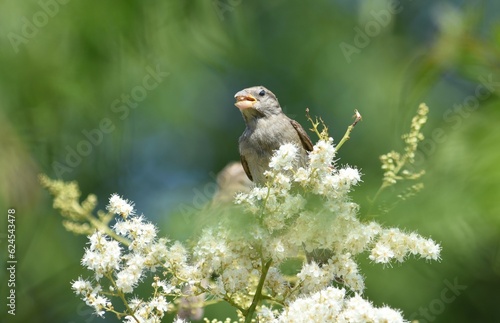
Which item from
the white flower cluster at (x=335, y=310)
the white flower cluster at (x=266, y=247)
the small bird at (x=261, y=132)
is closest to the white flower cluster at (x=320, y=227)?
the white flower cluster at (x=266, y=247)

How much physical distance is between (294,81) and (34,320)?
7.37 ft

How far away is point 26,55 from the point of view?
3.08 m

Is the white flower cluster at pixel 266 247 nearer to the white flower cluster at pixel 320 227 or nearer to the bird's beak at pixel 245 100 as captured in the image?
the white flower cluster at pixel 320 227

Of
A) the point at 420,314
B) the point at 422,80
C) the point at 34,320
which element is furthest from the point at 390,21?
the point at 422,80

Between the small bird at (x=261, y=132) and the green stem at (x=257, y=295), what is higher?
the small bird at (x=261, y=132)

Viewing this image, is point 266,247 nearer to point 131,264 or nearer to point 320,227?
point 320,227

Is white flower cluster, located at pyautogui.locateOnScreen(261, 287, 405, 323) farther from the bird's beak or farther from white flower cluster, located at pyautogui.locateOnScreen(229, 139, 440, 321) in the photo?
the bird's beak

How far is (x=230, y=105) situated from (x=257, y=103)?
95.3 inches

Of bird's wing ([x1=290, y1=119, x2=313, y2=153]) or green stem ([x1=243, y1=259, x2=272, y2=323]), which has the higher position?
bird's wing ([x1=290, y1=119, x2=313, y2=153])

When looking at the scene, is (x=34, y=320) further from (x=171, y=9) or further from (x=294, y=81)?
(x=294, y=81)

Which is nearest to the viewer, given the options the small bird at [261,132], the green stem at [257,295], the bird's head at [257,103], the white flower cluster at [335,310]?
the white flower cluster at [335,310]

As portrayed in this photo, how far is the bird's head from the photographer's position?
10.8 ft

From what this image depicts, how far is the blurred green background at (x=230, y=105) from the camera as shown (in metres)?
1.58

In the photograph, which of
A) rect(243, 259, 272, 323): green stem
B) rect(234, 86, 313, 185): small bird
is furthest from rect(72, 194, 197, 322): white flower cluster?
rect(234, 86, 313, 185): small bird
